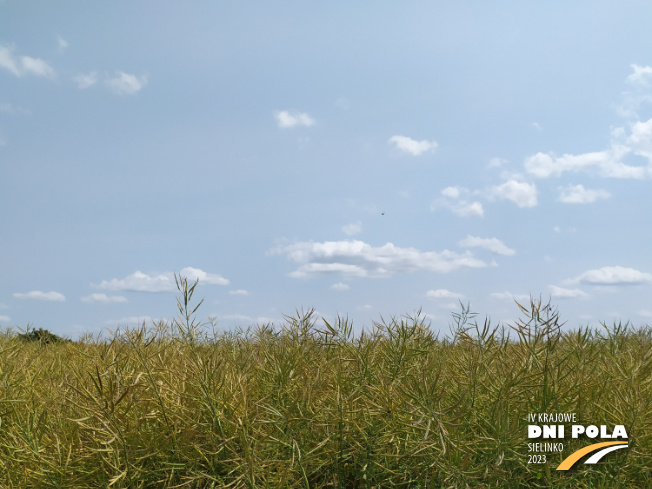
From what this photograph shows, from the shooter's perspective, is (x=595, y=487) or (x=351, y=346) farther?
(x=351, y=346)

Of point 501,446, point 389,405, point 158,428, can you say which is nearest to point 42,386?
point 158,428

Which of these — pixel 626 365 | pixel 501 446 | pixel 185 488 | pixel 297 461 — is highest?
pixel 626 365

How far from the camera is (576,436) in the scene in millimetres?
2844

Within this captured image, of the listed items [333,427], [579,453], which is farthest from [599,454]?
[333,427]

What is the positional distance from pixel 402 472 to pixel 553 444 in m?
0.84

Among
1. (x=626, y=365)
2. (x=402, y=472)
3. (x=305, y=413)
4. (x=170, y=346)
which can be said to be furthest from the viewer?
(x=170, y=346)

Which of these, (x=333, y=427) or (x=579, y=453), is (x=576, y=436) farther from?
(x=333, y=427)

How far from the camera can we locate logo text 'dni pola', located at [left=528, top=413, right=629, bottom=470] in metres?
2.73

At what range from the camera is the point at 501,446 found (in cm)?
248

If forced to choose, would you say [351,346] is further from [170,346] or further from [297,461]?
[170,346]

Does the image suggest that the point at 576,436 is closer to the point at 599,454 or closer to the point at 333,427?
the point at 599,454

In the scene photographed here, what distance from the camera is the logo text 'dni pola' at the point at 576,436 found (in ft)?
8.96

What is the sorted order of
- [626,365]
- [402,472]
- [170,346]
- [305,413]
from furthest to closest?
[170,346]
[626,365]
[305,413]
[402,472]

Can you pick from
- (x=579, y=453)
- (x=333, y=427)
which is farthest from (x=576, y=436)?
(x=333, y=427)
